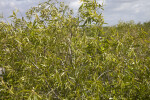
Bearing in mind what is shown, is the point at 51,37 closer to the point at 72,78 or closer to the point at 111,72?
the point at 72,78

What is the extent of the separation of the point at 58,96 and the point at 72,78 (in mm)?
420

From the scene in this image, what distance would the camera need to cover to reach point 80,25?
4.44 metres

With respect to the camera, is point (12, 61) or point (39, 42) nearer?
point (39, 42)

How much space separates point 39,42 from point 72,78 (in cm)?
92

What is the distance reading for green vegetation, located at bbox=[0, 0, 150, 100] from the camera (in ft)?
12.6

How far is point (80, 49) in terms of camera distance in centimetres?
399

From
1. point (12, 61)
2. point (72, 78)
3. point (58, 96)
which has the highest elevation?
point (12, 61)

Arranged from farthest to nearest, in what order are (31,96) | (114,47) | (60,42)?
(114,47) → (60,42) → (31,96)

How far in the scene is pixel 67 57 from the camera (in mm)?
4273

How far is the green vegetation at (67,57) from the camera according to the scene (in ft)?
12.6

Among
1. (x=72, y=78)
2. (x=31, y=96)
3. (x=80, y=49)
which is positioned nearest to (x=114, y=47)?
(x=80, y=49)

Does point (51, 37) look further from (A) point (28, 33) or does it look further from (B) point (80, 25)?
(B) point (80, 25)

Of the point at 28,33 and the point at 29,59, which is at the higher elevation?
the point at 28,33

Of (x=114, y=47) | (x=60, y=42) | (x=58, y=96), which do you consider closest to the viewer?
(x=58, y=96)
